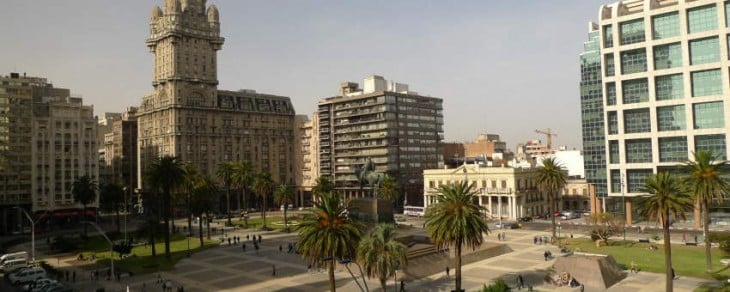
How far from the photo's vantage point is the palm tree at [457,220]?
49.3m

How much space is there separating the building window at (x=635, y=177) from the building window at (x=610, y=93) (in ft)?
48.8

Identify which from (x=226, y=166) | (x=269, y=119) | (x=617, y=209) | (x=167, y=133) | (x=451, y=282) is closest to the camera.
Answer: (x=451, y=282)

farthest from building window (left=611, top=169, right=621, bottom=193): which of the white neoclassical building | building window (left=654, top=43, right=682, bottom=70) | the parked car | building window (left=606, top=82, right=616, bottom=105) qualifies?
building window (left=654, top=43, right=682, bottom=70)

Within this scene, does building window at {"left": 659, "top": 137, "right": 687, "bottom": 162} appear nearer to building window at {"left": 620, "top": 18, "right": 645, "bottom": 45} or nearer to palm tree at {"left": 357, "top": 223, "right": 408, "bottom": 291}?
building window at {"left": 620, "top": 18, "right": 645, "bottom": 45}

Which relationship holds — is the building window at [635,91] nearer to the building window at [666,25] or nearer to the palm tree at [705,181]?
the building window at [666,25]

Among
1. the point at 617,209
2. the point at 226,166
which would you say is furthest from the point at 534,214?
the point at 226,166

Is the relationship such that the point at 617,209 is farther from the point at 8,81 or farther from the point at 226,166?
the point at 8,81

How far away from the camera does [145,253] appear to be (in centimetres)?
9106

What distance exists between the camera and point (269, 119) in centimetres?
18738

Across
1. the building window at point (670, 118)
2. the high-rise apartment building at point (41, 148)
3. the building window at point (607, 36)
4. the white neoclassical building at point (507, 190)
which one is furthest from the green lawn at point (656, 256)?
the high-rise apartment building at point (41, 148)

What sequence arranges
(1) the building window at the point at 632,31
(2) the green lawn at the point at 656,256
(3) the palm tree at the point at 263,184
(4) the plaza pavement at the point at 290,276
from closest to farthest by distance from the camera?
(4) the plaza pavement at the point at 290,276 < (2) the green lawn at the point at 656,256 < (1) the building window at the point at 632,31 < (3) the palm tree at the point at 263,184

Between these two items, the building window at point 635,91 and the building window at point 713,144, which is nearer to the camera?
the building window at point 713,144

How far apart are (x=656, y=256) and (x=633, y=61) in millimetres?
50207

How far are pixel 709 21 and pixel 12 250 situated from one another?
139001 millimetres
